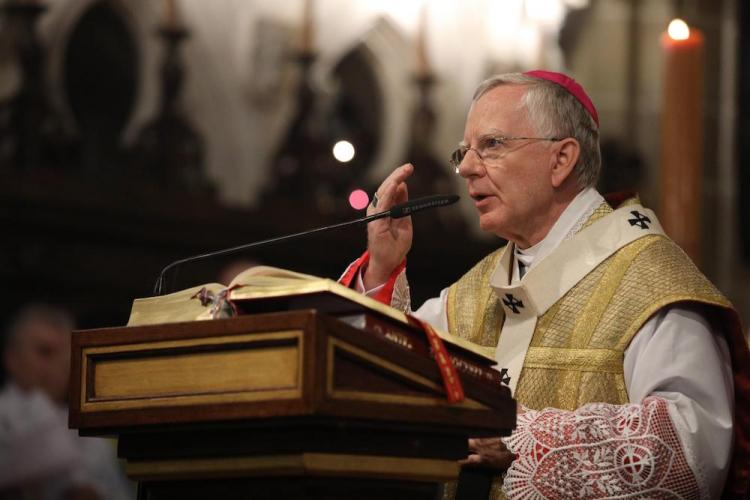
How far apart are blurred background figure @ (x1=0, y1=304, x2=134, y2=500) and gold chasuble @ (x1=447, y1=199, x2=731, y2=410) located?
9.17 ft

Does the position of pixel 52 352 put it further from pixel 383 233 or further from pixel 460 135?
pixel 460 135

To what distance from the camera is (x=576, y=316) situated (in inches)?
143

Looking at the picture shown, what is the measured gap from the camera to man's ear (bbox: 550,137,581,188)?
3771 millimetres

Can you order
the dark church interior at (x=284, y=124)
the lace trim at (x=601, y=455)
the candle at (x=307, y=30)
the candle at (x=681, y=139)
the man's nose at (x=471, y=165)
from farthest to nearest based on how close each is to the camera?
the candle at (x=307, y=30)
the dark church interior at (x=284, y=124)
the candle at (x=681, y=139)
the man's nose at (x=471, y=165)
the lace trim at (x=601, y=455)

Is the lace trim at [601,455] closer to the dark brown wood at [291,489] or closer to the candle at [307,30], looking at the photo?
the dark brown wood at [291,489]

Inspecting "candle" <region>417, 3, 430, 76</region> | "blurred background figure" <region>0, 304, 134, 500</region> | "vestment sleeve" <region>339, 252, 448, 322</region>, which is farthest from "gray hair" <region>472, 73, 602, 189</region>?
"candle" <region>417, 3, 430, 76</region>

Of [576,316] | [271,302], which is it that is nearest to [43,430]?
[576,316]

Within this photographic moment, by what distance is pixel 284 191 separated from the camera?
798 cm

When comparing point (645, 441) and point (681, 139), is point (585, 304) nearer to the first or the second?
point (645, 441)

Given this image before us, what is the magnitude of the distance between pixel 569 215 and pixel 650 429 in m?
0.85

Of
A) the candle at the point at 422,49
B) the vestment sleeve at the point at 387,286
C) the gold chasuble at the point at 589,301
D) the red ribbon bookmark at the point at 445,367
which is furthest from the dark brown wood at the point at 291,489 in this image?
the candle at the point at 422,49

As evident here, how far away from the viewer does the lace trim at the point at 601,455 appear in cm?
313

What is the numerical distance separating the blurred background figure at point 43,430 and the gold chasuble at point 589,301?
2.80 m

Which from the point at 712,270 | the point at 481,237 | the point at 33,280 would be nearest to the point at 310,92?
the point at 481,237
